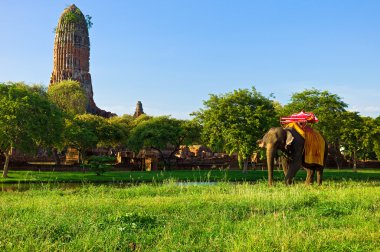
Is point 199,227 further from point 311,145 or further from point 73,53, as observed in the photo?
point 73,53

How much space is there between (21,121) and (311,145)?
22541mm

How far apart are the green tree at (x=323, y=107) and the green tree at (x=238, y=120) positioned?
587 cm

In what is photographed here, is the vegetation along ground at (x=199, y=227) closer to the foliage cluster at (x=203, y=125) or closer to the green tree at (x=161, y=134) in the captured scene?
the foliage cluster at (x=203, y=125)

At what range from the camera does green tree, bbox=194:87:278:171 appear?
39938mm

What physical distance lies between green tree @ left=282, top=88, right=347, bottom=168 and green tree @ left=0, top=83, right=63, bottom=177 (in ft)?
89.9

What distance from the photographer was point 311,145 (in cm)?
2014

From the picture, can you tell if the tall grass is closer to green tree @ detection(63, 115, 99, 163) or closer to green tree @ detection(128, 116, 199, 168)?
green tree @ detection(63, 115, 99, 163)

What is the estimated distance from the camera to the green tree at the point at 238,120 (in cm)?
3994

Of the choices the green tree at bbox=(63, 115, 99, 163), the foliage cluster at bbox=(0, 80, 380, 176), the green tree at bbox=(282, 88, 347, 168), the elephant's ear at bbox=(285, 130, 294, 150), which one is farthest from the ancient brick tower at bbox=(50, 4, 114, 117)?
the elephant's ear at bbox=(285, 130, 294, 150)

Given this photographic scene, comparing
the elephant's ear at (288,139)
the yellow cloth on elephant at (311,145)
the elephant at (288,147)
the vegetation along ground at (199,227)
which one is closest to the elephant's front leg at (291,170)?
the elephant at (288,147)

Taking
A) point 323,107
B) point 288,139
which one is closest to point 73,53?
point 323,107

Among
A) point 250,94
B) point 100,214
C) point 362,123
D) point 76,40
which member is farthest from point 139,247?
point 76,40

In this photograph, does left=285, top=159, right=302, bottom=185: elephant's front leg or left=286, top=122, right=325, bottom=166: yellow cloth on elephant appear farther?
left=286, top=122, right=325, bottom=166: yellow cloth on elephant

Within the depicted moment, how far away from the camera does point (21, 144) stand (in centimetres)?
3231
